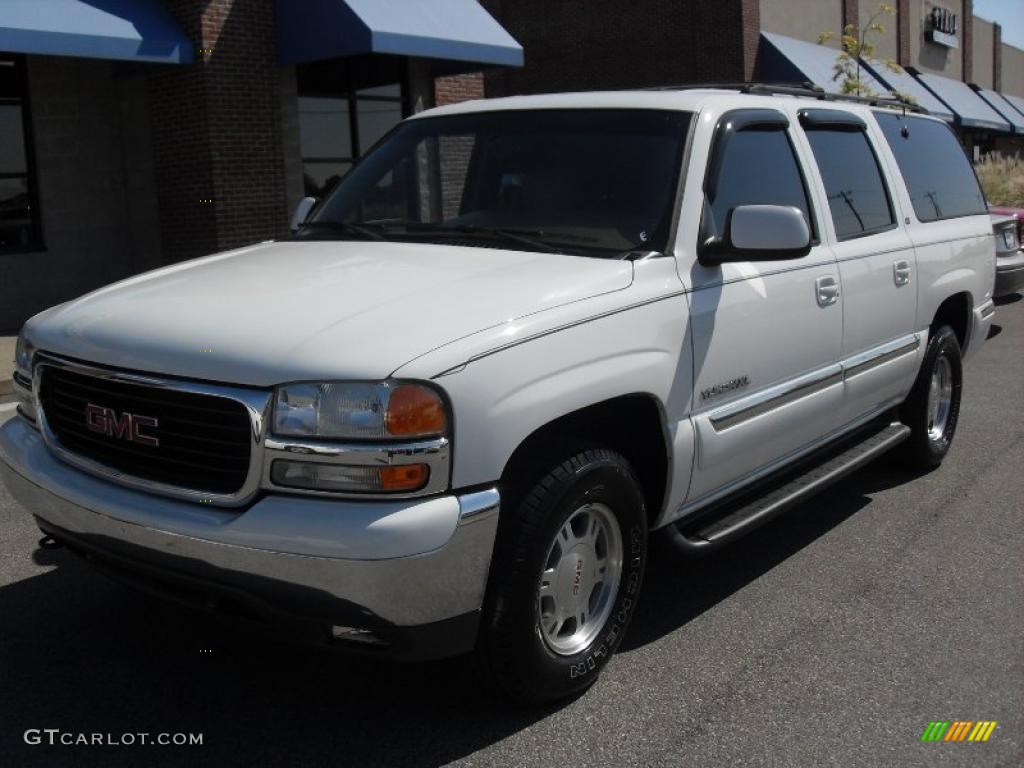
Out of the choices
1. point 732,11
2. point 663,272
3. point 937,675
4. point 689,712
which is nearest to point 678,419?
point 663,272

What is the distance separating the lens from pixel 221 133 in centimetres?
1393

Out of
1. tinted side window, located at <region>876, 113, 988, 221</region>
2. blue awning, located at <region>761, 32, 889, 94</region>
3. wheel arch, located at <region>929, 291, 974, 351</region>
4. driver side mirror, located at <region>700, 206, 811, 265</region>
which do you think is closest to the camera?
driver side mirror, located at <region>700, 206, 811, 265</region>

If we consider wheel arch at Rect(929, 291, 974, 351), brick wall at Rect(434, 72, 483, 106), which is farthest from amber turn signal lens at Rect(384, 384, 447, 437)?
brick wall at Rect(434, 72, 483, 106)

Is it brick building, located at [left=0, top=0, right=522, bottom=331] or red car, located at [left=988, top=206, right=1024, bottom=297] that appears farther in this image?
brick building, located at [left=0, top=0, right=522, bottom=331]

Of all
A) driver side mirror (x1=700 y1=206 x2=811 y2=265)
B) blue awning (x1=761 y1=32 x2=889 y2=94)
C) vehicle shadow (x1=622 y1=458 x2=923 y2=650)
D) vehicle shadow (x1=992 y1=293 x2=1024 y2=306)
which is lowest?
vehicle shadow (x1=992 y1=293 x2=1024 y2=306)

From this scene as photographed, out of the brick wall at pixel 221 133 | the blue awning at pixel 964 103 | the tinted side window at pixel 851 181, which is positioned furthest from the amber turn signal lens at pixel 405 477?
the blue awning at pixel 964 103

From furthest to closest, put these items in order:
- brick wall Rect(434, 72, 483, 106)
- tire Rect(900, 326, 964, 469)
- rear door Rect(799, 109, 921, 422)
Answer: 1. brick wall Rect(434, 72, 483, 106)
2. tire Rect(900, 326, 964, 469)
3. rear door Rect(799, 109, 921, 422)

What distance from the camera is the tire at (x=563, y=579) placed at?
323 centimetres

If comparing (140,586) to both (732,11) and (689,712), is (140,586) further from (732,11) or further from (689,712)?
(732,11)

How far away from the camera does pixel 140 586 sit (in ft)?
10.7

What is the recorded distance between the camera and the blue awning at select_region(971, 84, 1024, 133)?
1526 inches

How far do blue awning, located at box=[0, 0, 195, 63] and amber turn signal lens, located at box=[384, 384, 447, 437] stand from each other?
390 inches

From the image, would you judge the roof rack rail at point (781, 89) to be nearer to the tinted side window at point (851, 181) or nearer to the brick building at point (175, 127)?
the tinted side window at point (851, 181)

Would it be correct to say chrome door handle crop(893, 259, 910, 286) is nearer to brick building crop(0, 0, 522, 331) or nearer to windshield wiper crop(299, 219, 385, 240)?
windshield wiper crop(299, 219, 385, 240)
